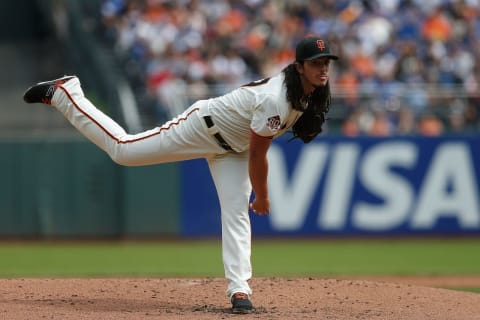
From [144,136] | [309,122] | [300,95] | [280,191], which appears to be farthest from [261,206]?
[280,191]

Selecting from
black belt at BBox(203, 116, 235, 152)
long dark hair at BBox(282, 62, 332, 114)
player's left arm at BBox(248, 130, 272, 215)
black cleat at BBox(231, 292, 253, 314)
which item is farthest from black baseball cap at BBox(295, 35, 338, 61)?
black cleat at BBox(231, 292, 253, 314)

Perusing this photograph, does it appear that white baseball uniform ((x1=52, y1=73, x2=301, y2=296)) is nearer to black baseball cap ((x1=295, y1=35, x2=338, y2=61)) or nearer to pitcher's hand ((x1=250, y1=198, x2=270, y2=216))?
pitcher's hand ((x1=250, y1=198, x2=270, y2=216))

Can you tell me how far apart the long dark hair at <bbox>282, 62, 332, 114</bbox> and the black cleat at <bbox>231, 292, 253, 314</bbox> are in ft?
4.61

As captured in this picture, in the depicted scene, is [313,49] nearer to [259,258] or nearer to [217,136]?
[217,136]

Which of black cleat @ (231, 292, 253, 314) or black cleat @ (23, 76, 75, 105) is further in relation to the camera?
black cleat @ (23, 76, 75, 105)

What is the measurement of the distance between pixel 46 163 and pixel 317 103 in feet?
26.4

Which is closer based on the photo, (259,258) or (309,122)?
(309,122)

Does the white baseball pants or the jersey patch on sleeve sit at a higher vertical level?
the jersey patch on sleeve

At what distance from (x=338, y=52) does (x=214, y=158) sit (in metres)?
8.88

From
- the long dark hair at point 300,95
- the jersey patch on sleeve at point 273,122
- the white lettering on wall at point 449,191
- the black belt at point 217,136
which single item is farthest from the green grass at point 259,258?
the jersey patch on sleeve at point 273,122

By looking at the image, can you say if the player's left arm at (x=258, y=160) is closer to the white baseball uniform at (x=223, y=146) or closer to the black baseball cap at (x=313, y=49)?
the white baseball uniform at (x=223, y=146)

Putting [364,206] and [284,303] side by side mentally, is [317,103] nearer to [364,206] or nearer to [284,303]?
[284,303]

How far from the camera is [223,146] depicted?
6695 millimetres

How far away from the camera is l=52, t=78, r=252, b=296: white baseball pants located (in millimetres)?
6668
